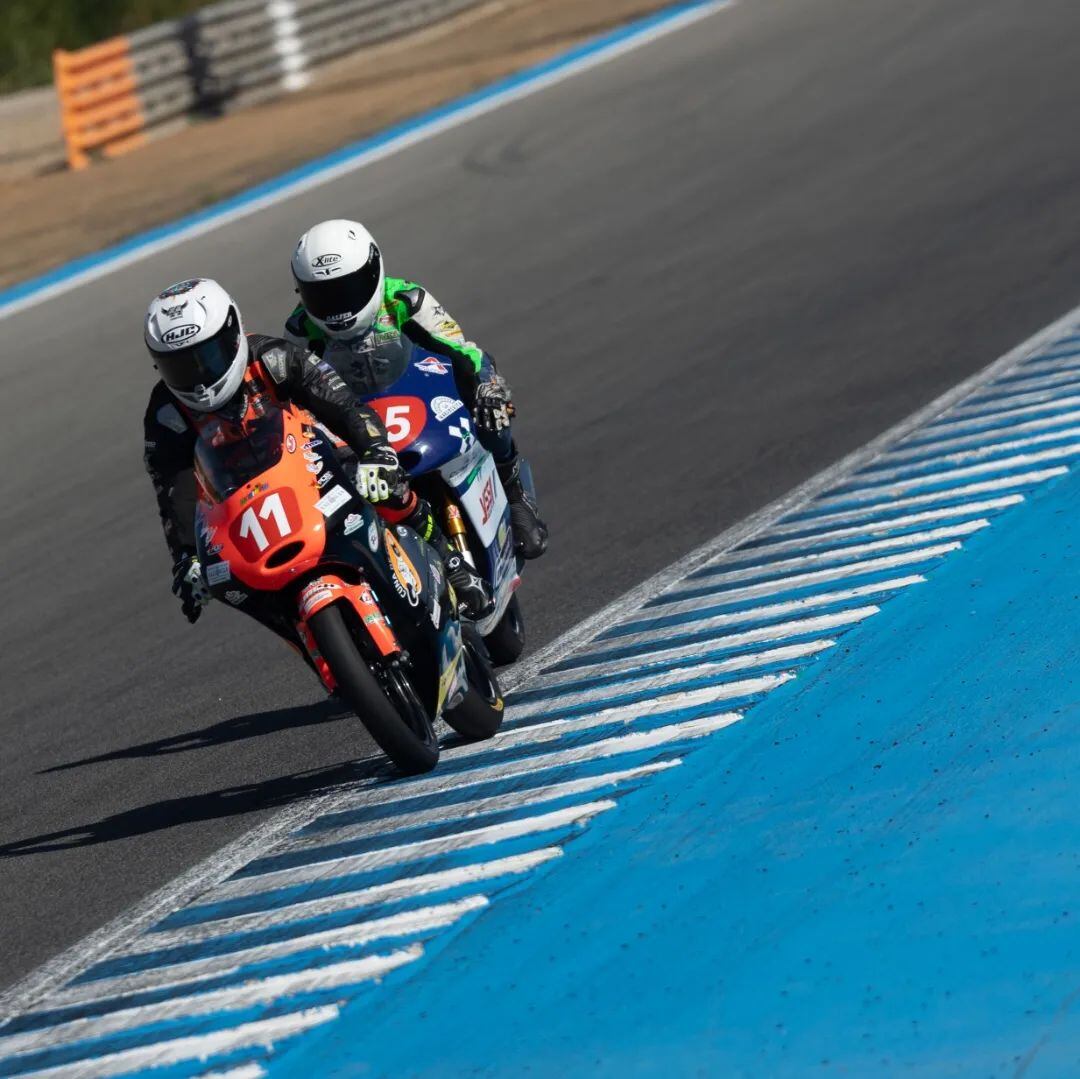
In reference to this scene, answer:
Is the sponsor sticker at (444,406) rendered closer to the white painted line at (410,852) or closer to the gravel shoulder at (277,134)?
the white painted line at (410,852)

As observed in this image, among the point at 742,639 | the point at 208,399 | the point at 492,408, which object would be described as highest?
the point at 208,399

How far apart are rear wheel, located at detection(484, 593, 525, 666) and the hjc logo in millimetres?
483

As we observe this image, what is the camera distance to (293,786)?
6562 millimetres

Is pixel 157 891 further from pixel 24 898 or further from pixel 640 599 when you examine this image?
pixel 640 599

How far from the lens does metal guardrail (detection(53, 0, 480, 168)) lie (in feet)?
70.0

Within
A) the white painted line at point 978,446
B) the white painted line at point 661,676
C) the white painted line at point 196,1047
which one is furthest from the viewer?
the white painted line at point 978,446

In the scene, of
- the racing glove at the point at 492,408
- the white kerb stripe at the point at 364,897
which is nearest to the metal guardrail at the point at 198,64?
the racing glove at the point at 492,408

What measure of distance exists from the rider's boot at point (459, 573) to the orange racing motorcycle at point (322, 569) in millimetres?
455

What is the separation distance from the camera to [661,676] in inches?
268

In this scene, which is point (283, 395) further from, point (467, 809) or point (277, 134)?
point (277, 134)

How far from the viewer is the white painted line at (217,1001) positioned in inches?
189

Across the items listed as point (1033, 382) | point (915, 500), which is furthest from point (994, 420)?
point (915, 500)

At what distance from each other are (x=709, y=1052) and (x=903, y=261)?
9.86 metres

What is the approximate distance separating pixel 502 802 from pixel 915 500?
3.40 meters
